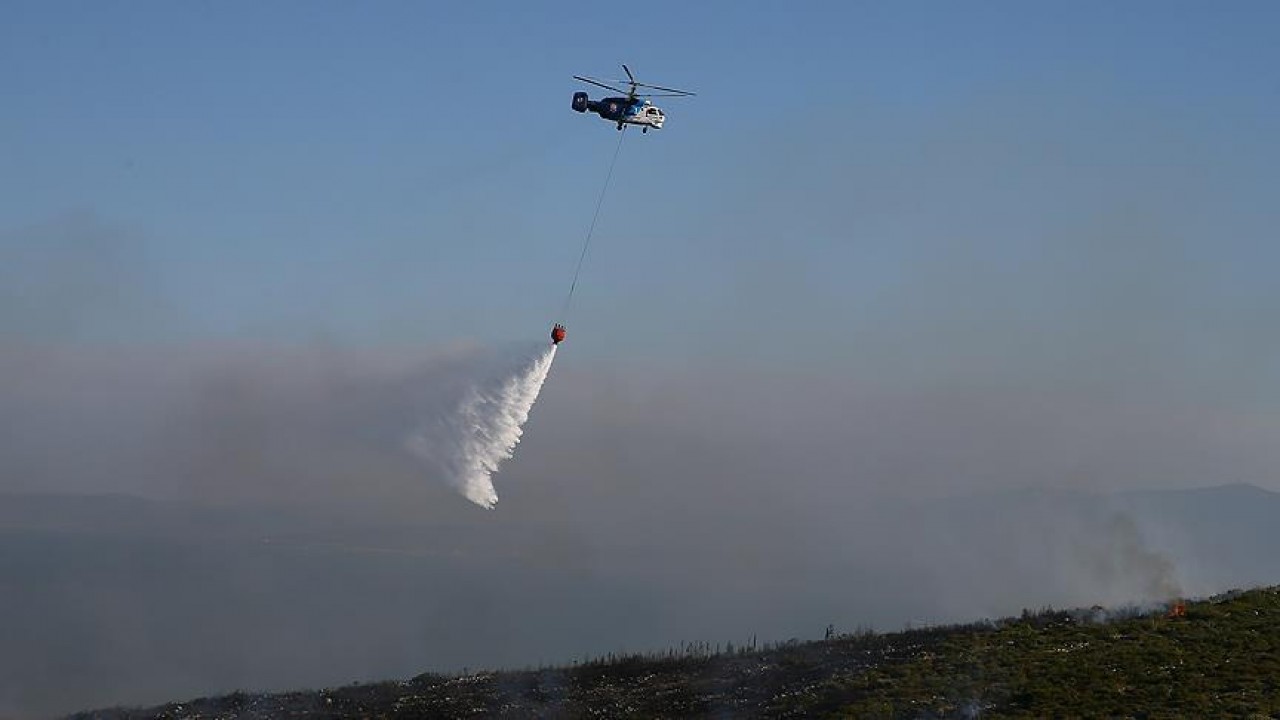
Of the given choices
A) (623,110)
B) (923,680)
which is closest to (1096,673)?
(923,680)

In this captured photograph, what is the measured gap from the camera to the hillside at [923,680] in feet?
138

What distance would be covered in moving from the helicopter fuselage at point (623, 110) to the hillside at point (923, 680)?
24959mm

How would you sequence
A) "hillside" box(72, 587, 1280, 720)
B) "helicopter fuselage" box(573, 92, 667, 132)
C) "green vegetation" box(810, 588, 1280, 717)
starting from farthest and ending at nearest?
1. "helicopter fuselage" box(573, 92, 667, 132)
2. "hillside" box(72, 587, 1280, 720)
3. "green vegetation" box(810, 588, 1280, 717)

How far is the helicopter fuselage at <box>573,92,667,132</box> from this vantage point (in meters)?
62.4

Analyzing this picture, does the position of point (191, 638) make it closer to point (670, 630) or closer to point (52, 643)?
point (52, 643)

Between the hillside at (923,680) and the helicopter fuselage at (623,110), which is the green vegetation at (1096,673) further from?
the helicopter fuselage at (623,110)

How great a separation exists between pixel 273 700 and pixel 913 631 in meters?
27.3

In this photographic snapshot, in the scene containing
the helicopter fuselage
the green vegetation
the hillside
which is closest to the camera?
the green vegetation

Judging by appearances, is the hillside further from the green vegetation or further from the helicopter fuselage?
the helicopter fuselage

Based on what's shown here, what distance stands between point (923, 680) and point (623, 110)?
30496 mm

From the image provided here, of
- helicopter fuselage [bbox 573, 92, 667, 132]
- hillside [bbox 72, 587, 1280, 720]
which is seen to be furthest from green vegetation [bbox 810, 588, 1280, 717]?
helicopter fuselage [bbox 573, 92, 667, 132]

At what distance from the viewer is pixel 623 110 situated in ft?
205

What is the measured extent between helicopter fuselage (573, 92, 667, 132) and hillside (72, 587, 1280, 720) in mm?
24959

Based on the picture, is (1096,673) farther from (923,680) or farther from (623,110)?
(623,110)
